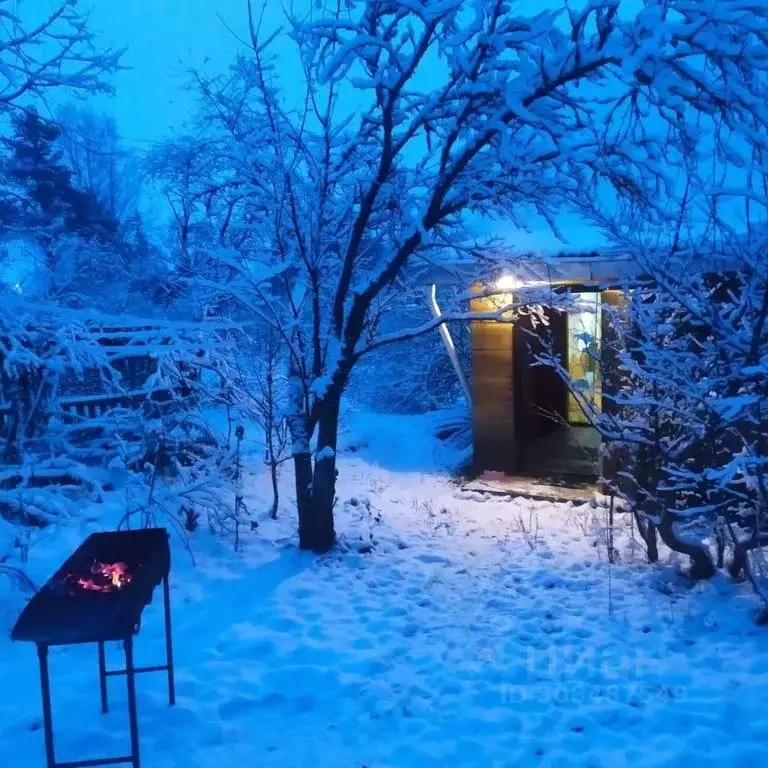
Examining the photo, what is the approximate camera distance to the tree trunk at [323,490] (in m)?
6.35

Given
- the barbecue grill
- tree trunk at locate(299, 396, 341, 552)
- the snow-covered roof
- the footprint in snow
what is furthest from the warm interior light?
the barbecue grill

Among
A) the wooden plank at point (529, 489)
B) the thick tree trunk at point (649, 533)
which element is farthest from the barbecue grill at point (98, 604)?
the wooden plank at point (529, 489)

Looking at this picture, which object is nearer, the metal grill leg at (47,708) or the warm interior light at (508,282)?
the metal grill leg at (47,708)

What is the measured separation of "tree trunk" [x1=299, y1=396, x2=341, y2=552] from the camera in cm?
635

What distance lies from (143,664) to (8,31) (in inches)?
169

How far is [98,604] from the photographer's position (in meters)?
2.90

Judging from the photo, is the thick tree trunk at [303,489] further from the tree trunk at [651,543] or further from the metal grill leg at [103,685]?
the tree trunk at [651,543]

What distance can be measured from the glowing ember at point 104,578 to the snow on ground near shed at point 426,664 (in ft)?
3.08

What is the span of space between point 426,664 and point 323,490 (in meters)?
2.35

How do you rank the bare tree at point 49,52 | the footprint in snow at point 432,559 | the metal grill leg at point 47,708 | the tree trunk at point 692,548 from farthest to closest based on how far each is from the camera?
the footprint in snow at point 432,559, the tree trunk at point 692,548, the bare tree at point 49,52, the metal grill leg at point 47,708

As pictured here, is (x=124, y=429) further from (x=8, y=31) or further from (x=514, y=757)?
(x=514, y=757)

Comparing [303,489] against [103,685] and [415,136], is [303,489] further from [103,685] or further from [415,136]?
[415,136]

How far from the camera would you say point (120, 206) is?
Result: 94.9 ft

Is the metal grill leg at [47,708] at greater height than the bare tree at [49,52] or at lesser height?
lesser
